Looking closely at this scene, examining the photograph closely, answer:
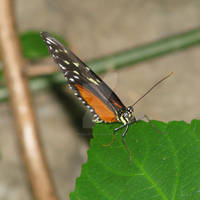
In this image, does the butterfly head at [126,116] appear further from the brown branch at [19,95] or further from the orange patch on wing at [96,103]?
the brown branch at [19,95]

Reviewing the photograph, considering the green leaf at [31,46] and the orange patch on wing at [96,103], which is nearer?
the orange patch on wing at [96,103]

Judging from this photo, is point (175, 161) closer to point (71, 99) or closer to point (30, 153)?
point (30, 153)

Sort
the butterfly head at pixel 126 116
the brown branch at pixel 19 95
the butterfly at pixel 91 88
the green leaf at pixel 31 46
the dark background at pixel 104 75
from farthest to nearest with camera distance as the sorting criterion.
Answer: the dark background at pixel 104 75, the green leaf at pixel 31 46, the brown branch at pixel 19 95, the butterfly at pixel 91 88, the butterfly head at pixel 126 116

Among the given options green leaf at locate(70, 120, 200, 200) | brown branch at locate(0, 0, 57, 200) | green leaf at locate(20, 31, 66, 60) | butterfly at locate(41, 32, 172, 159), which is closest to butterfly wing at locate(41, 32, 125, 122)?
butterfly at locate(41, 32, 172, 159)

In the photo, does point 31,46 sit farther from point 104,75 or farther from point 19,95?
point 104,75

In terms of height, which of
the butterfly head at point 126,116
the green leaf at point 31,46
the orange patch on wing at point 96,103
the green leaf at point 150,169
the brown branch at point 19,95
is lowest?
the green leaf at point 150,169

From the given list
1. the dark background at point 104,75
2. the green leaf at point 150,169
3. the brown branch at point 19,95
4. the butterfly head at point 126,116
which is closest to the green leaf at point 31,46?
the brown branch at point 19,95

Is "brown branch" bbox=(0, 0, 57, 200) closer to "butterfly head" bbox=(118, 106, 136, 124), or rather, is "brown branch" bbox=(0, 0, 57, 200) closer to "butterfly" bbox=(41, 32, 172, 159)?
"butterfly" bbox=(41, 32, 172, 159)
